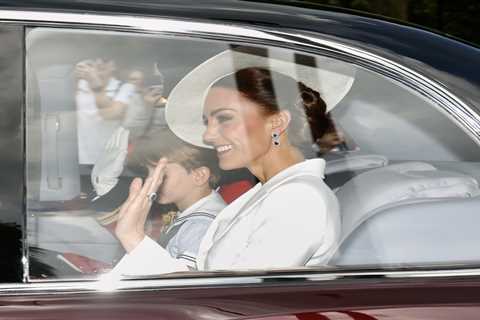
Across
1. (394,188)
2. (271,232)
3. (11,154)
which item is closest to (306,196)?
(271,232)

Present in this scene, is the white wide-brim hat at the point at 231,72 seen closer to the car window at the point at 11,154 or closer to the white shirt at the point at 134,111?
the white shirt at the point at 134,111

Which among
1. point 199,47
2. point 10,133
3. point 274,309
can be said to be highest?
point 199,47

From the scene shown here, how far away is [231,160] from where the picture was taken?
2805mm

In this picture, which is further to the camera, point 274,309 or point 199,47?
point 199,47

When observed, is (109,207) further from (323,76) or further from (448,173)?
(448,173)

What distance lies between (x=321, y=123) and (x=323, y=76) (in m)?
0.12

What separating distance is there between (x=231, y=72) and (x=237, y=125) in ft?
0.45

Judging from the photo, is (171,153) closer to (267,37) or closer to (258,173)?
(258,173)

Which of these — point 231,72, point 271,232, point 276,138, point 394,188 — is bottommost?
point 271,232

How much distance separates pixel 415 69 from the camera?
275cm

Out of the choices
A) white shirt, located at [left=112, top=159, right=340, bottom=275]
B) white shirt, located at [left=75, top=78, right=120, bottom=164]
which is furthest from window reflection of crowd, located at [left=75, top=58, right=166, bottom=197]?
white shirt, located at [left=112, top=159, right=340, bottom=275]

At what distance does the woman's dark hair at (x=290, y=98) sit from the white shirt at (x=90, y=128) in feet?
0.91

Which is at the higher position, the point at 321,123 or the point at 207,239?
the point at 321,123

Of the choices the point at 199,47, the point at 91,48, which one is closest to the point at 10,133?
the point at 91,48
